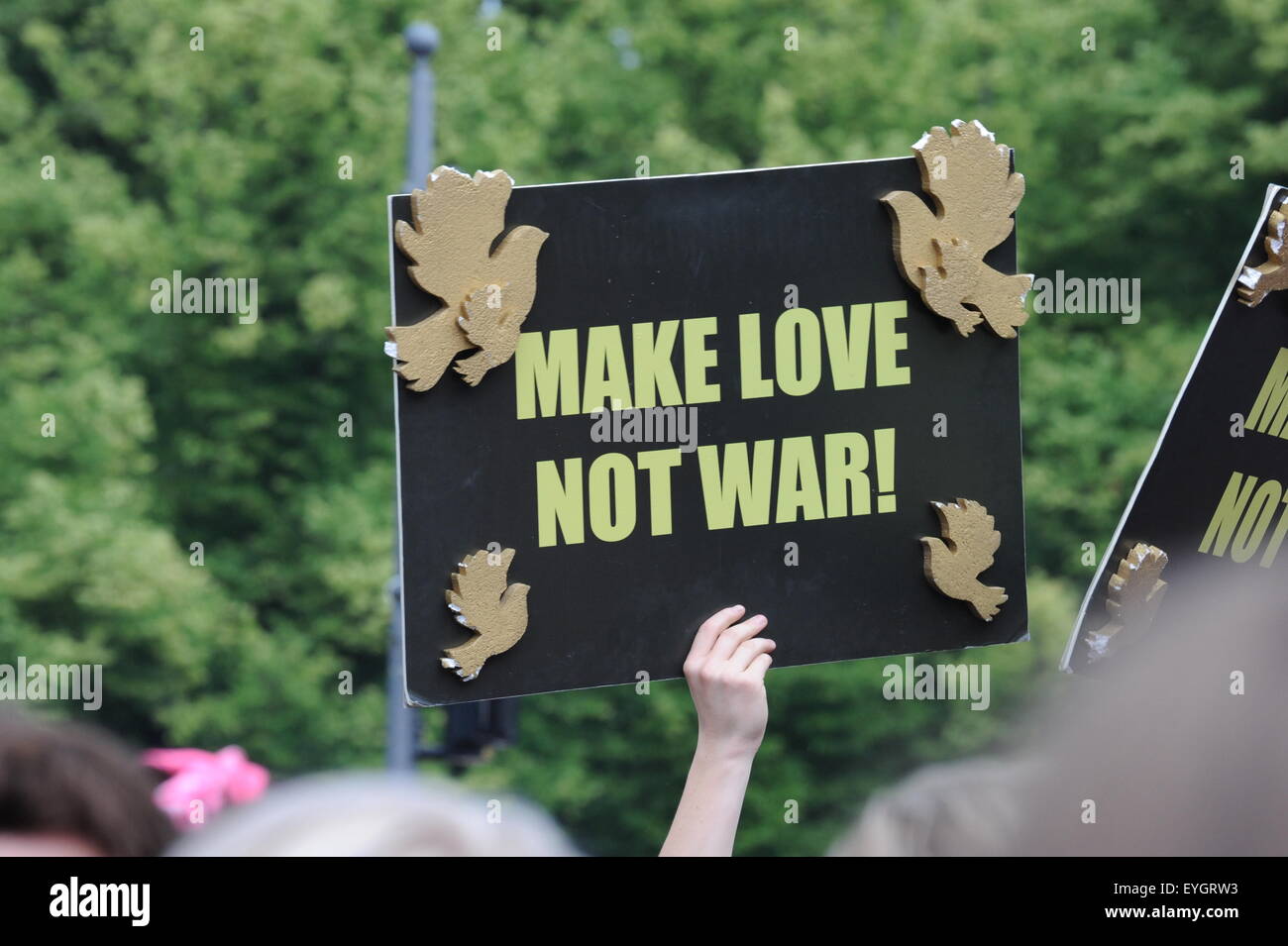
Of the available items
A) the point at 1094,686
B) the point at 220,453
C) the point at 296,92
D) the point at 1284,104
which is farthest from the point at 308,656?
the point at 1094,686

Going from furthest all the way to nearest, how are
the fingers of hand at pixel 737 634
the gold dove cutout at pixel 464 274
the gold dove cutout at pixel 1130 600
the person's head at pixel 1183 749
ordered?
the gold dove cutout at pixel 1130 600 → the fingers of hand at pixel 737 634 → the gold dove cutout at pixel 464 274 → the person's head at pixel 1183 749

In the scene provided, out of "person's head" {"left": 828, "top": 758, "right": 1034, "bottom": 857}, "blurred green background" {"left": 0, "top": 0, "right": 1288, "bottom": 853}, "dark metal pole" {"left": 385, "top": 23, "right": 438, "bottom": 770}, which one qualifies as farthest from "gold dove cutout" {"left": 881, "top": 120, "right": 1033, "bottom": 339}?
"blurred green background" {"left": 0, "top": 0, "right": 1288, "bottom": 853}

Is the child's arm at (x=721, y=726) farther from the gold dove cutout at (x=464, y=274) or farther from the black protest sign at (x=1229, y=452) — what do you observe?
the black protest sign at (x=1229, y=452)

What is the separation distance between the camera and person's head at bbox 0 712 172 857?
1240 millimetres

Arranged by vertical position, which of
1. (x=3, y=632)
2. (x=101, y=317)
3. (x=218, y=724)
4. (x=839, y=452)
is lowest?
(x=218, y=724)

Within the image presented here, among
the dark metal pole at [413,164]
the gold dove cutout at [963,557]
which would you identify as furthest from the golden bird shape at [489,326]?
the dark metal pole at [413,164]

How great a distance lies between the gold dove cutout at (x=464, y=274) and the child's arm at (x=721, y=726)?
0.56 m

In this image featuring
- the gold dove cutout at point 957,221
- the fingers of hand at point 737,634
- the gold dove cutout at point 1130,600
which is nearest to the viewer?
the fingers of hand at point 737,634

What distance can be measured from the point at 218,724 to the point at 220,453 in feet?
7.50

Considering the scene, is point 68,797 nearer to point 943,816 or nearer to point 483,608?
point 943,816

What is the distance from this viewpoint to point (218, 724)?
525 inches

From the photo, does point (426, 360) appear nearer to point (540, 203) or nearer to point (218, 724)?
point (540, 203)

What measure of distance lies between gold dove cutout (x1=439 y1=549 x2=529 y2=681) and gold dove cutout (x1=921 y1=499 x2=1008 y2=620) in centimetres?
71

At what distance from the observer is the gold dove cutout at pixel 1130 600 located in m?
2.86
